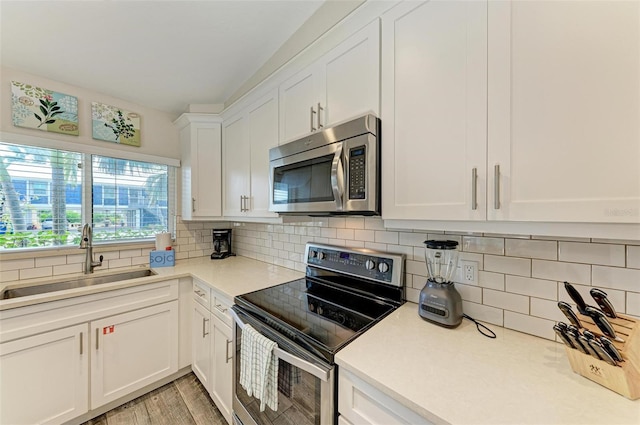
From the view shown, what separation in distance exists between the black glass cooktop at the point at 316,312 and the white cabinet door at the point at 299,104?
996 millimetres

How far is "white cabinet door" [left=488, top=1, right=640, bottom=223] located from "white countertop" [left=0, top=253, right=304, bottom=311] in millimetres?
1478

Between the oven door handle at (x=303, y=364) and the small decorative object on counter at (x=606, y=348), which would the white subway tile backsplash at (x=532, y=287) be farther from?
the oven door handle at (x=303, y=364)

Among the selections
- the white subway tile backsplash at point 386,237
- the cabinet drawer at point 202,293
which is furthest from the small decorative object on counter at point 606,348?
the cabinet drawer at point 202,293

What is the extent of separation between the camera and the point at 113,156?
2209mm

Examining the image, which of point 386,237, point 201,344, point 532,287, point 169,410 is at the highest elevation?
point 386,237

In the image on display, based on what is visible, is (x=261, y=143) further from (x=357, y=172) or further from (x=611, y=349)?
(x=611, y=349)

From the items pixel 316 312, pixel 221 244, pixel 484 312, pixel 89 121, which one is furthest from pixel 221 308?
pixel 89 121

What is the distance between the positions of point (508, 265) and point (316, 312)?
0.90 meters

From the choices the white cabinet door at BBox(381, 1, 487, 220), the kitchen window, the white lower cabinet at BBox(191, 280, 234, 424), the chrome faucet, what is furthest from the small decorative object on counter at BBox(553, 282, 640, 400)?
the kitchen window

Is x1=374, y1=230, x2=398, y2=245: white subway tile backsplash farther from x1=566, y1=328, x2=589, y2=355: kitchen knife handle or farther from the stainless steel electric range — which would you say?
x1=566, y1=328, x2=589, y2=355: kitchen knife handle

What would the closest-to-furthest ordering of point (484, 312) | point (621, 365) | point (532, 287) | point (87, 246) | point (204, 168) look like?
point (621, 365) < point (532, 287) < point (484, 312) < point (87, 246) < point (204, 168)

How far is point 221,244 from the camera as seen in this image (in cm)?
269

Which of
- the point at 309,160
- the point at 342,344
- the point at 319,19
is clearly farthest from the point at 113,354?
the point at 319,19

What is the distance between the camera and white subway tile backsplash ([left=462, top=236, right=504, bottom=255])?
42.4 inches
